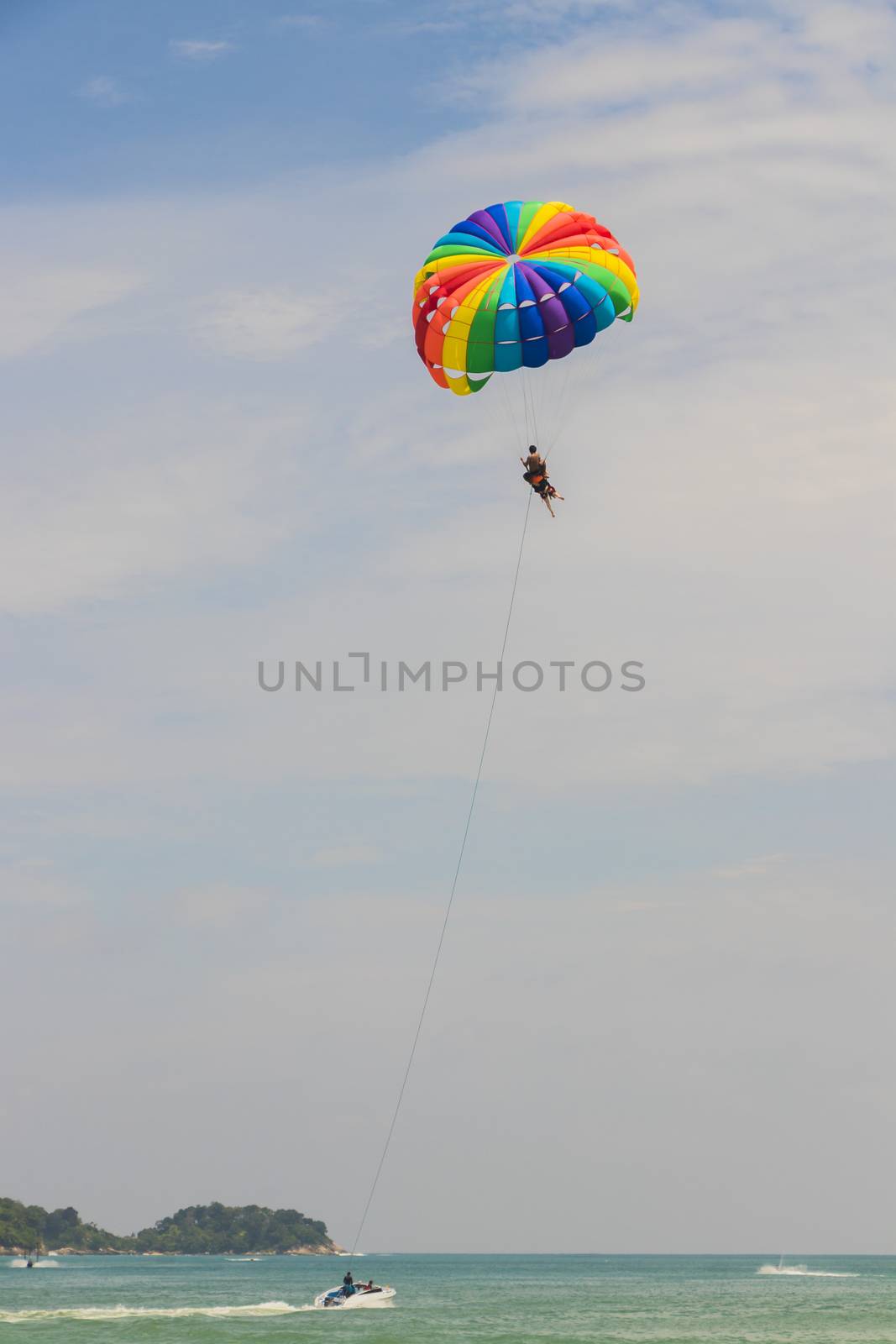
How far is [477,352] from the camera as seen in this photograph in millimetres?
26172

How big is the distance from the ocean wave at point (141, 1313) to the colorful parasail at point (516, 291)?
34071 millimetres

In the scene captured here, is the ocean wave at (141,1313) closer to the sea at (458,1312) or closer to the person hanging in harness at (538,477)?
the sea at (458,1312)

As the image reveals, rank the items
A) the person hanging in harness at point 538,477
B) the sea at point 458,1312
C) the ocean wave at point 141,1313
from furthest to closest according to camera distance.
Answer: the ocean wave at point 141,1313, the sea at point 458,1312, the person hanging in harness at point 538,477

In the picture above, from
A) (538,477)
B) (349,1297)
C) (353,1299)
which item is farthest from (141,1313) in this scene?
(538,477)

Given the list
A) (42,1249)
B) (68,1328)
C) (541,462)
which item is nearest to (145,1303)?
(68,1328)

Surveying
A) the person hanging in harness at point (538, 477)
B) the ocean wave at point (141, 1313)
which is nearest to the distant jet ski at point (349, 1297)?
the ocean wave at point (141, 1313)

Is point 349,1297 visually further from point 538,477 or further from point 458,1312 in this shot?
point 538,477

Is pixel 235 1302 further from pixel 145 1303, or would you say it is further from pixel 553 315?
pixel 553 315

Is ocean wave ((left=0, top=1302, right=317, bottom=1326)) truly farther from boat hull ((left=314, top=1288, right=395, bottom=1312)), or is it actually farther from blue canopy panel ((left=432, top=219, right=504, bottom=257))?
blue canopy panel ((left=432, top=219, right=504, bottom=257))

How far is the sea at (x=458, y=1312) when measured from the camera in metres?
40.8

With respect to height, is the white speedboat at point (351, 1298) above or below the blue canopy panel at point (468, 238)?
below

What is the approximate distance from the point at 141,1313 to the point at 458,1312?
40.7 feet

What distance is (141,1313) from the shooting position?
51.0 metres

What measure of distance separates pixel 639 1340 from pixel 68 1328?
16367 millimetres
